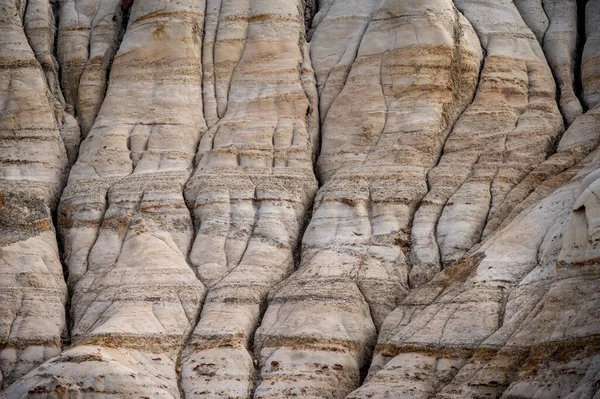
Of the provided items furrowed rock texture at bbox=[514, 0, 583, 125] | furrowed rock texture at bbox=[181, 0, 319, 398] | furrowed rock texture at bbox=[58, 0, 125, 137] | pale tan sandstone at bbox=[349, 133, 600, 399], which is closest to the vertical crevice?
furrowed rock texture at bbox=[514, 0, 583, 125]

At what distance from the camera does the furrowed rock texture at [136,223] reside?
4250cm

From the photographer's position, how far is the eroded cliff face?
41.7 metres

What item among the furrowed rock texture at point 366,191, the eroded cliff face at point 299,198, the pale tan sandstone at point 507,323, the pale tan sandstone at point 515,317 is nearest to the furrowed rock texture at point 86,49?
the eroded cliff face at point 299,198

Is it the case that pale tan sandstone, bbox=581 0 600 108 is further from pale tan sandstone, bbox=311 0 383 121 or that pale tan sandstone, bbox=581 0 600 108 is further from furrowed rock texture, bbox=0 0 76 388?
furrowed rock texture, bbox=0 0 76 388

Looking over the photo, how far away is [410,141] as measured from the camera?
51062 millimetres

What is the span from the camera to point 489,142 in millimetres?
50656

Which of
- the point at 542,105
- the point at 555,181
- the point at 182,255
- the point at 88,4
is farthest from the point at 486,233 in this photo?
the point at 88,4

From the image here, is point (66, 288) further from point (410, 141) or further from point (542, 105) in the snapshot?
point (542, 105)

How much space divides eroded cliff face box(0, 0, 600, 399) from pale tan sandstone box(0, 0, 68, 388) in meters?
0.09

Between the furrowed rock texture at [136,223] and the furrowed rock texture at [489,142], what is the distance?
8889 mm

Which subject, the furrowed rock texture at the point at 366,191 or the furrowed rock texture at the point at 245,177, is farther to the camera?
the furrowed rock texture at the point at 245,177

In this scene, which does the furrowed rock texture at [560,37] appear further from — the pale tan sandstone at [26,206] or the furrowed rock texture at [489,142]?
the pale tan sandstone at [26,206]

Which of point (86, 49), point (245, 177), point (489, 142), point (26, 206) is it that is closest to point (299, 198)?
point (245, 177)

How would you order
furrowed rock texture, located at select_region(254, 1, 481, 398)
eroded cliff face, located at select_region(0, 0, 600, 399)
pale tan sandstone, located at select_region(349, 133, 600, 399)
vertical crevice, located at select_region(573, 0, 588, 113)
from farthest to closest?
vertical crevice, located at select_region(573, 0, 588, 113) < furrowed rock texture, located at select_region(254, 1, 481, 398) < eroded cliff face, located at select_region(0, 0, 600, 399) < pale tan sandstone, located at select_region(349, 133, 600, 399)
